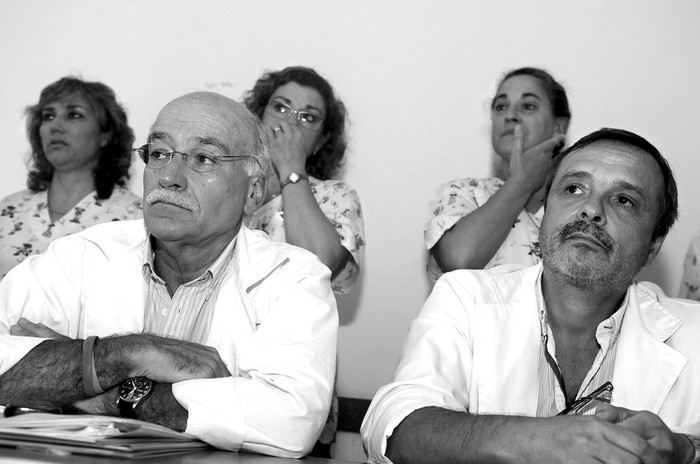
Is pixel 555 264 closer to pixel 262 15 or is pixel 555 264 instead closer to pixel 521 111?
pixel 521 111

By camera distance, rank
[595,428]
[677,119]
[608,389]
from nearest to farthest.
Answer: [595,428] < [608,389] < [677,119]

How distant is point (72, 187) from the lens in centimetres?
315

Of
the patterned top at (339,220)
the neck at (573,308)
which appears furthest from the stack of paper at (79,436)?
the patterned top at (339,220)

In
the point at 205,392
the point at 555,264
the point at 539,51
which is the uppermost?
the point at 539,51

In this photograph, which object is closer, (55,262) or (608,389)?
(608,389)

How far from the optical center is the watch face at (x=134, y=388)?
1.53 m

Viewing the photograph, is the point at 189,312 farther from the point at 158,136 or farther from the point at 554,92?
the point at 554,92

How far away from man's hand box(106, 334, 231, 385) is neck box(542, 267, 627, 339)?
2.54ft

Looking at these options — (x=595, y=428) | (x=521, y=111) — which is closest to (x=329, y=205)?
(x=521, y=111)

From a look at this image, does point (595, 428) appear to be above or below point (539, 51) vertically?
below

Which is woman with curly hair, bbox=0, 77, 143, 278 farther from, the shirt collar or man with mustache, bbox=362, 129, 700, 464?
man with mustache, bbox=362, 129, 700, 464

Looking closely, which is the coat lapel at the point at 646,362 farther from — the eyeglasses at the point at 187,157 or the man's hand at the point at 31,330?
the man's hand at the point at 31,330

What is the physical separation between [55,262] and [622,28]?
2199mm

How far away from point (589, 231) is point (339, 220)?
3.33 ft
